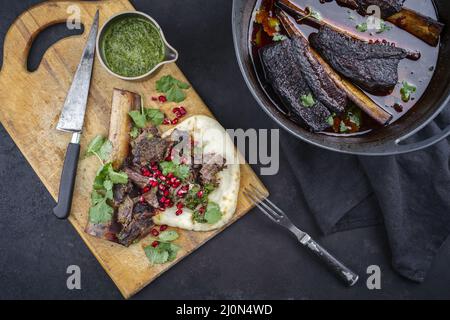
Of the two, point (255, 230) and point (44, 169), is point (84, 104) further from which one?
point (255, 230)

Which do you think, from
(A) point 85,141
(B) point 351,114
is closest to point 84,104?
(A) point 85,141

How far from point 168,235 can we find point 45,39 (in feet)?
7.07

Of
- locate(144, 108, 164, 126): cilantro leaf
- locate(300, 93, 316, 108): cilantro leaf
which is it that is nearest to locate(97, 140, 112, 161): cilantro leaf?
locate(144, 108, 164, 126): cilantro leaf

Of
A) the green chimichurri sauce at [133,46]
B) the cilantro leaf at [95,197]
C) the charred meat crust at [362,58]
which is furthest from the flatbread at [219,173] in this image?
the charred meat crust at [362,58]

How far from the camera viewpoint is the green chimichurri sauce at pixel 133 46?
13.0 feet

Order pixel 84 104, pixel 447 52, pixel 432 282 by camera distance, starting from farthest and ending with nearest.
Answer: pixel 432 282, pixel 84 104, pixel 447 52

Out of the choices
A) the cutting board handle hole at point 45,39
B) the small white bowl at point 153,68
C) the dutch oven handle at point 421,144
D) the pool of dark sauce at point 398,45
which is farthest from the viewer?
the cutting board handle hole at point 45,39

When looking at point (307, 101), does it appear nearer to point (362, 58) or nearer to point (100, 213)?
point (362, 58)

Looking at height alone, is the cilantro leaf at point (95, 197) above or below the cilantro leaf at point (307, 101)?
below

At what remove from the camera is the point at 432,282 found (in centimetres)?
427

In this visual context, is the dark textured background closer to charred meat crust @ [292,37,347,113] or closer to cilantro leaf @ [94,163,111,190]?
cilantro leaf @ [94,163,111,190]

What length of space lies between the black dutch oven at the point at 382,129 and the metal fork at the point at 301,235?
865mm

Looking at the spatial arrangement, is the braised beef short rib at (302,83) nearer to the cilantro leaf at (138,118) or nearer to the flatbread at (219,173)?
the flatbread at (219,173)

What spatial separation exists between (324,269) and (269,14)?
7.80 feet
